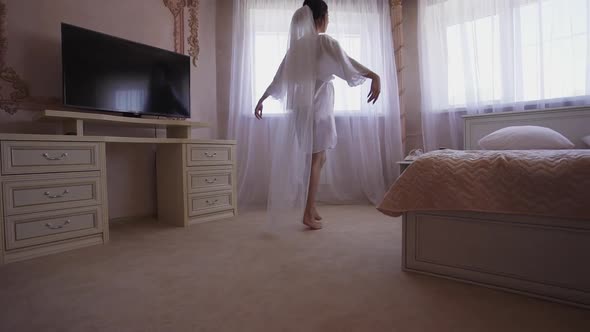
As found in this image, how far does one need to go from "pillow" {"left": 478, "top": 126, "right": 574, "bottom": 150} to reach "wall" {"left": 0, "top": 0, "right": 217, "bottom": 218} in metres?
2.68

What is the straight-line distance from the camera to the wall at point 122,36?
2078 mm

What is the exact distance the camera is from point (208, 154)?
8.41 ft

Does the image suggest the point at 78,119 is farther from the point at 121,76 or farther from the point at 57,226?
the point at 57,226

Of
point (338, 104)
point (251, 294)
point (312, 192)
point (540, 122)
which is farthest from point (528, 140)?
point (251, 294)

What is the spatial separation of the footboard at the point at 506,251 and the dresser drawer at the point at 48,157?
6.27 feet

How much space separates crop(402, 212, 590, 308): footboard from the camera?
3.54ft

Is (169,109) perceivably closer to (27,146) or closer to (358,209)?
(27,146)

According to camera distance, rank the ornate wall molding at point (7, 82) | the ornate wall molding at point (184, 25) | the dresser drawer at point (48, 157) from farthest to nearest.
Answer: the ornate wall molding at point (184, 25), the ornate wall molding at point (7, 82), the dresser drawer at point (48, 157)

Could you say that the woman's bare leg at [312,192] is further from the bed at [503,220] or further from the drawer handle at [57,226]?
the drawer handle at [57,226]

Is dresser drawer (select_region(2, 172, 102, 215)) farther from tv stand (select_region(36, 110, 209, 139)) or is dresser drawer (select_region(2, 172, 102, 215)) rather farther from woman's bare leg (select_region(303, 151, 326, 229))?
woman's bare leg (select_region(303, 151, 326, 229))

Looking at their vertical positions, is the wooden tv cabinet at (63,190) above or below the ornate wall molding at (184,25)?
below

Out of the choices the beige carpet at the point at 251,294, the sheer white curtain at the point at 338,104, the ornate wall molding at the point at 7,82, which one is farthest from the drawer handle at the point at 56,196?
the sheer white curtain at the point at 338,104

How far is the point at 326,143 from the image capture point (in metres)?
2.26

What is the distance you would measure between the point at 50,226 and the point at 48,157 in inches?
15.7
